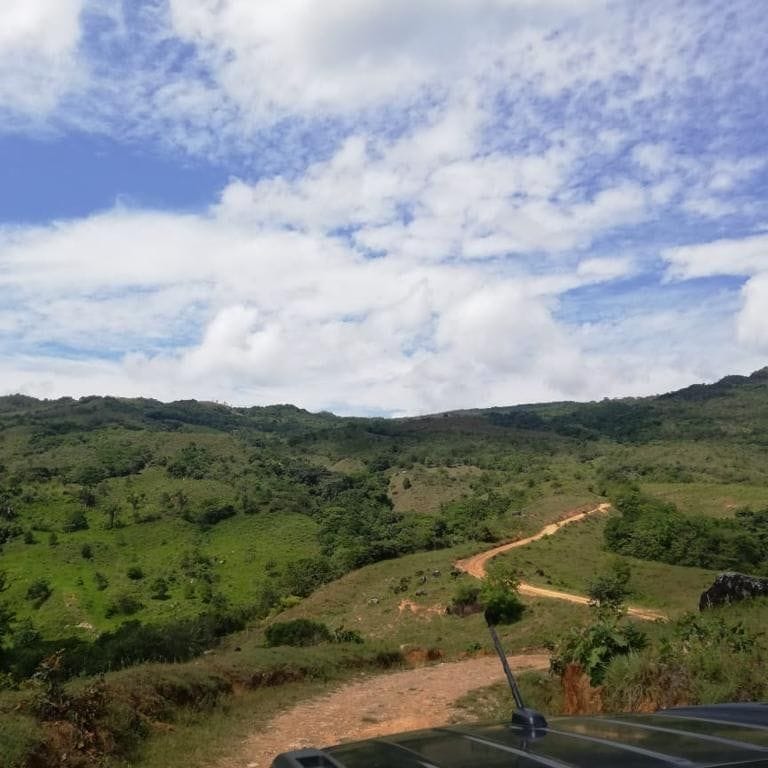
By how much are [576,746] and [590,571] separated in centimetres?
4378

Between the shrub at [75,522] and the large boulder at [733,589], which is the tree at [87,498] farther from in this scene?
the large boulder at [733,589]

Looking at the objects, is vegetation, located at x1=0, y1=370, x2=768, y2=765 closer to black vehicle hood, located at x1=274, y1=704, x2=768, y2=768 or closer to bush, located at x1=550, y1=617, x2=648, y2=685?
bush, located at x1=550, y1=617, x2=648, y2=685

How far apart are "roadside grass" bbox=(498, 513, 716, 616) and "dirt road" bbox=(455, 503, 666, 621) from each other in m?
1.26

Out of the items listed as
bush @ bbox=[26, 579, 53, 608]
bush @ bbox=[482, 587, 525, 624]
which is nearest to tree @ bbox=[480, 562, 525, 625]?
bush @ bbox=[482, 587, 525, 624]

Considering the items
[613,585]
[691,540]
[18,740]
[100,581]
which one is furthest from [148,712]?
[100,581]

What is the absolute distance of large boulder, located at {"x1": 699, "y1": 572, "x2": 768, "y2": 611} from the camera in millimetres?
16000

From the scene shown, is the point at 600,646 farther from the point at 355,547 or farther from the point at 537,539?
the point at 355,547

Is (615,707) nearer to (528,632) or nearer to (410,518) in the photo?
(528,632)

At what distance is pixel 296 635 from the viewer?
2317cm

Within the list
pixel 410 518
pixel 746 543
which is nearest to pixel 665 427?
pixel 410 518

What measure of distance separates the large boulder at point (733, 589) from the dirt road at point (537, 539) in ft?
12.7

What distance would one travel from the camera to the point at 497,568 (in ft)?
134

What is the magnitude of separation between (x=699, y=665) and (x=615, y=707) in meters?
1.24

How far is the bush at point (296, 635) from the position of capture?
75.1ft
